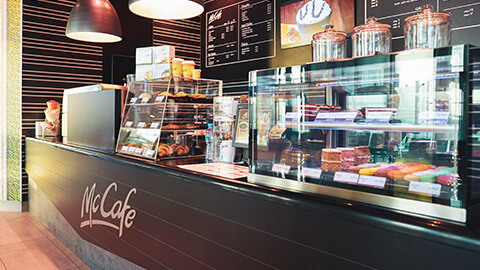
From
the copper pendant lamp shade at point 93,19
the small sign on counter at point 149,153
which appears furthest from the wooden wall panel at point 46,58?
the small sign on counter at point 149,153

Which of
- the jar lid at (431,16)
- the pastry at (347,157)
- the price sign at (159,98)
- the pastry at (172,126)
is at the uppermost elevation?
the jar lid at (431,16)

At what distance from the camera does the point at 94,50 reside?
528 centimetres

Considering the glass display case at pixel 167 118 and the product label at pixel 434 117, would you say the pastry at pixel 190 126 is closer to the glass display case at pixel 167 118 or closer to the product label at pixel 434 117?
the glass display case at pixel 167 118

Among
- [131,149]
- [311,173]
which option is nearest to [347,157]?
[311,173]

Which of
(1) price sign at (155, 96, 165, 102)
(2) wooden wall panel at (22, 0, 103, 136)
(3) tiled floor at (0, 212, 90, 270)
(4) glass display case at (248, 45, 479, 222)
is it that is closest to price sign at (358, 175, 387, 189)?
(4) glass display case at (248, 45, 479, 222)

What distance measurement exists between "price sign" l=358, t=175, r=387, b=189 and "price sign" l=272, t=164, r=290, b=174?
34 centimetres

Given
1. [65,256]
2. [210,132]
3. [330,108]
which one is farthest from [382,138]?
[65,256]

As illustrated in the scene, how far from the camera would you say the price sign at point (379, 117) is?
4.18 feet

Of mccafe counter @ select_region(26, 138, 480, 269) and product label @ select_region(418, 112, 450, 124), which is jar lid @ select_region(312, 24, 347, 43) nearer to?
product label @ select_region(418, 112, 450, 124)

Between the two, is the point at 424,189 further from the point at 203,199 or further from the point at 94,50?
the point at 94,50

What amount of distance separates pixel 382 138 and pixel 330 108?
0.24 meters

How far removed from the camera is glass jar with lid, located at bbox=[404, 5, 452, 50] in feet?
4.47

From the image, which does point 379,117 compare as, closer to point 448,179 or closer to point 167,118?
point 448,179

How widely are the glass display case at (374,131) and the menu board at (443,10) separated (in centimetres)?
238
